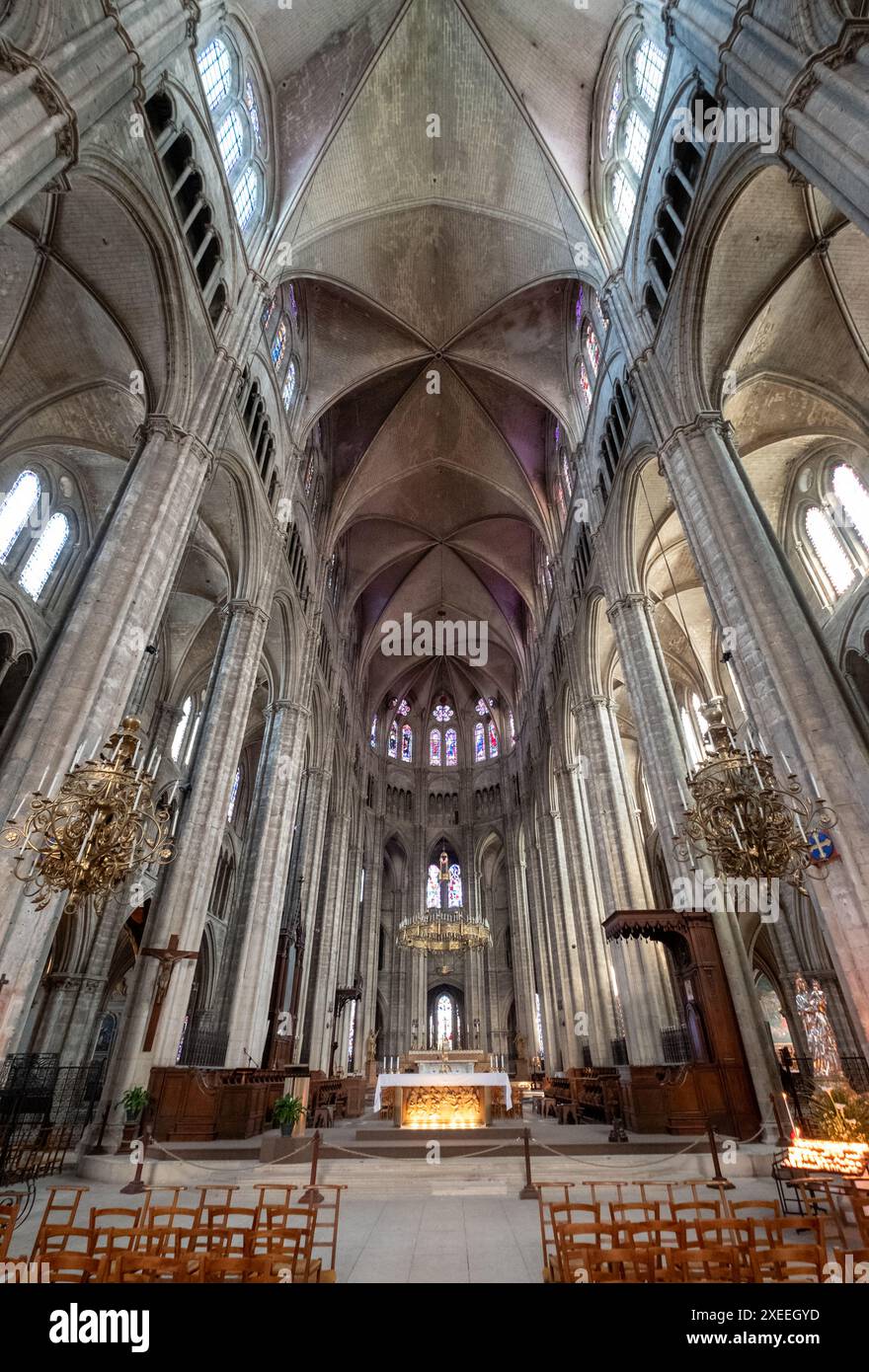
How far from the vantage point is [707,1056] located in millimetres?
11211

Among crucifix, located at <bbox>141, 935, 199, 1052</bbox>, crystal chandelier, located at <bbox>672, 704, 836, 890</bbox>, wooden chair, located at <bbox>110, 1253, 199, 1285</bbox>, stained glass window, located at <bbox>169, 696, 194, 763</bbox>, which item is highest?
stained glass window, located at <bbox>169, 696, 194, 763</bbox>

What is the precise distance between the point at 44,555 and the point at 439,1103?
15.4m

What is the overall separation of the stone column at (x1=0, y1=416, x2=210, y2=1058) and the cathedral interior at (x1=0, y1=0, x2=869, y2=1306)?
0.07 metres

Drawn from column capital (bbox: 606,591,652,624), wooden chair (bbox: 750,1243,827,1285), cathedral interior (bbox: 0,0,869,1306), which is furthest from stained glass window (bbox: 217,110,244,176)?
wooden chair (bbox: 750,1243,827,1285)

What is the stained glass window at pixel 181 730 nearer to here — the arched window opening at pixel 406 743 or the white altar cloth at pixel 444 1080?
the white altar cloth at pixel 444 1080

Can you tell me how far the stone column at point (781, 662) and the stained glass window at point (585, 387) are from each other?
9.29 m

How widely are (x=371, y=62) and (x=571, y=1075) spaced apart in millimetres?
27078

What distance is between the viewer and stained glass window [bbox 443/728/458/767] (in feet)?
123

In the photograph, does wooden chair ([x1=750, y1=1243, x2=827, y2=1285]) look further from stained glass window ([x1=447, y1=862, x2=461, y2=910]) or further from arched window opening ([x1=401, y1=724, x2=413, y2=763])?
arched window opening ([x1=401, y1=724, x2=413, y2=763])

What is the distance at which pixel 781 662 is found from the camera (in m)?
8.62

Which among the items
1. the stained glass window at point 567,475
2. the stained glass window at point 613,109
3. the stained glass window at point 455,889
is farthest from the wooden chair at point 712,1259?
the stained glass window at point 455,889

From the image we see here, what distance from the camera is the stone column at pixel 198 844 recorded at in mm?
10867

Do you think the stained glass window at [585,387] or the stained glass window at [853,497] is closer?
the stained glass window at [853,497]
